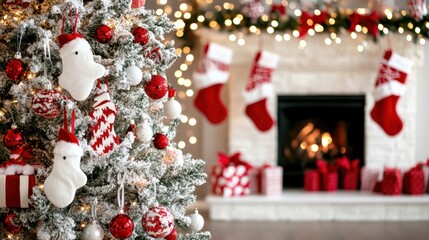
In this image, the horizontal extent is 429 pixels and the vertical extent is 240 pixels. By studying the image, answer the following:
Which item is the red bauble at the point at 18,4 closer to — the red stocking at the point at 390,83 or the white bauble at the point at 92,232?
the white bauble at the point at 92,232

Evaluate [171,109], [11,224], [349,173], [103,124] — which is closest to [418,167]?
[349,173]

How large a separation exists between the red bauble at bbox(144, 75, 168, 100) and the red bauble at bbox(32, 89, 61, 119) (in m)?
0.34

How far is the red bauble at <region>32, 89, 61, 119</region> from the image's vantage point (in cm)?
244

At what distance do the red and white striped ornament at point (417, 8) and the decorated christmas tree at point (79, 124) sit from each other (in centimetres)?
305

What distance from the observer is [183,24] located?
18.7 feet

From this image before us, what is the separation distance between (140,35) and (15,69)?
0.46 metres

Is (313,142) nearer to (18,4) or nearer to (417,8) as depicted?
(417,8)

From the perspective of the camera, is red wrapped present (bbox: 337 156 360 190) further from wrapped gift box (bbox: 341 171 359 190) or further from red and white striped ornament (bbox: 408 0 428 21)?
red and white striped ornament (bbox: 408 0 428 21)

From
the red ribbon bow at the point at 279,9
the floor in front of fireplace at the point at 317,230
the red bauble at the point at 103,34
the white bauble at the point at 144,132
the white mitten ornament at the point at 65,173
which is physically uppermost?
the red ribbon bow at the point at 279,9

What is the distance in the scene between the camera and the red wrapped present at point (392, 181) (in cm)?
550

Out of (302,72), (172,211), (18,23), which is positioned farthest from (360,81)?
(18,23)

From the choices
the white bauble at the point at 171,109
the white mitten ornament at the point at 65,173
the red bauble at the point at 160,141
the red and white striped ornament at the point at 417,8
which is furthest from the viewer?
the red and white striped ornament at the point at 417,8

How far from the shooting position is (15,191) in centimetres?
253

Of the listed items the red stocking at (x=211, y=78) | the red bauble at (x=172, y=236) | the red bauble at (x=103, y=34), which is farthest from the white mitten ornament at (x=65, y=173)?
the red stocking at (x=211, y=78)
